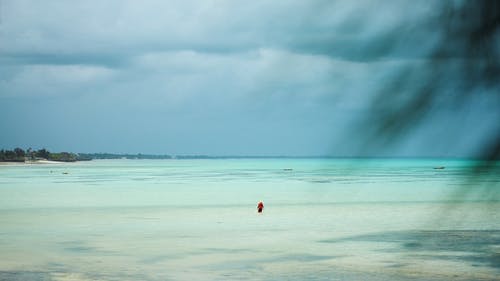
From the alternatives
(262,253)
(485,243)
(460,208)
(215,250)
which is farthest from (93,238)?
→ (460,208)

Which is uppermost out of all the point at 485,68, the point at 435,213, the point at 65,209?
the point at 485,68

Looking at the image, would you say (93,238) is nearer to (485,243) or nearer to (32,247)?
(32,247)

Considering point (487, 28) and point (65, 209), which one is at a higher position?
point (487, 28)

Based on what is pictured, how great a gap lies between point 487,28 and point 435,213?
27 cm

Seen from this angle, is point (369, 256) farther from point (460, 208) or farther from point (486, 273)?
point (460, 208)

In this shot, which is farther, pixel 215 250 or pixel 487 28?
pixel 215 250

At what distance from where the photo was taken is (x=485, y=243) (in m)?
14.1

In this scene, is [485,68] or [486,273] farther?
[486,273]

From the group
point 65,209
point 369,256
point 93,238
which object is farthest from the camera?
point 65,209

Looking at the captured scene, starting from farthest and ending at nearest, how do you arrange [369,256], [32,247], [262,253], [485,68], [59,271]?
[32,247] → [262,253] → [369,256] → [59,271] → [485,68]

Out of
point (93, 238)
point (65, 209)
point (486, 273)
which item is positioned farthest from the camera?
point (65, 209)

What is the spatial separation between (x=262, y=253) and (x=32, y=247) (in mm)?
5166

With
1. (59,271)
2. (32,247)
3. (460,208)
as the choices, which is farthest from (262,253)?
(460,208)

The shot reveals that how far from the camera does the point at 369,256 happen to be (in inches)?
509
